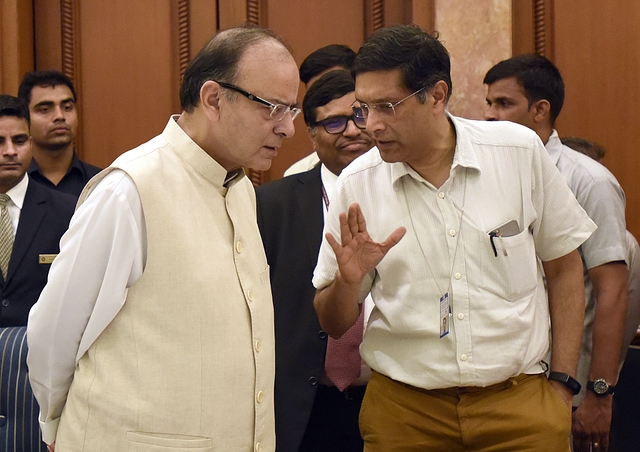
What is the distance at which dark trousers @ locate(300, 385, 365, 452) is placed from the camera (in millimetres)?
2662

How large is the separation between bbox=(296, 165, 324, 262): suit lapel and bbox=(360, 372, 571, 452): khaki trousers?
2.20 ft

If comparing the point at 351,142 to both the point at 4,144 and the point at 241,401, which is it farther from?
the point at 4,144

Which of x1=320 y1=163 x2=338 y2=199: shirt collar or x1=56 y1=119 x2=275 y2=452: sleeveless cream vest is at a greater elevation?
x1=320 y1=163 x2=338 y2=199: shirt collar

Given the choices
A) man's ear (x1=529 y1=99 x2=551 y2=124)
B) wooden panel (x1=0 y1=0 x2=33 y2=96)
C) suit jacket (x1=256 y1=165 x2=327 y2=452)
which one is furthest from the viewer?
wooden panel (x1=0 y1=0 x2=33 y2=96)

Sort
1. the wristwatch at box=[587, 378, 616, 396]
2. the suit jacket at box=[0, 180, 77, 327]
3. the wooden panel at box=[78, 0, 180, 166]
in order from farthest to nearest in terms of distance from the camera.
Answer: the wooden panel at box=[78, 0, 180, 166], the suit jacket at box=[0, 180, 77, 327], the wristwatch at box=[587, 378, 616, 396]

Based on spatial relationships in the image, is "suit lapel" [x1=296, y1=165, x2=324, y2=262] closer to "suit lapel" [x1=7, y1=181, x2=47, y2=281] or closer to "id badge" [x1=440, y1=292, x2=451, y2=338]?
"id badge" [x1=440, y1=292, x2=451, y2=338]

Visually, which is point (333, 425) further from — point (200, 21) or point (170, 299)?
point (200, 21)

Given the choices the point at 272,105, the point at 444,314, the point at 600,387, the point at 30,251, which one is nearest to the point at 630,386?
the point at 600,387

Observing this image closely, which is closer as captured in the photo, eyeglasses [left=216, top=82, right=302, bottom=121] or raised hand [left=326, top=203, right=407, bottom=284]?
eyeglasses [left=216, top=82, right=302, bottom=121]

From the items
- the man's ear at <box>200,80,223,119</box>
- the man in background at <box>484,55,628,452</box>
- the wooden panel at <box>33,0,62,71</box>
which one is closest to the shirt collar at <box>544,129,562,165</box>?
the man in background at <box>484,55,628,452</box>

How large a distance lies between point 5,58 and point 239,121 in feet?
8.73

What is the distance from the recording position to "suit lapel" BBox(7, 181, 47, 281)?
10.0 ft

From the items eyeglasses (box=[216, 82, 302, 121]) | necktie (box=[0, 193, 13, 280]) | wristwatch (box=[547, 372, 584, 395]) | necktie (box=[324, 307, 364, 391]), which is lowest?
necktie (box=[324, 307, 364, 391])

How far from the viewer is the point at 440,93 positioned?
2191 millimetres
